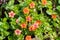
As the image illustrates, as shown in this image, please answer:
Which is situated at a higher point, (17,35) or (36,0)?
(36,0)

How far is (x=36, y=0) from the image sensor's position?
340 centimetres

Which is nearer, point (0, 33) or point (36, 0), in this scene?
point (0, 33)

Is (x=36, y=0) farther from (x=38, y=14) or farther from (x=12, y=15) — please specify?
(x=12, y=15)

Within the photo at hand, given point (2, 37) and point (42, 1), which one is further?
point (42, 1)

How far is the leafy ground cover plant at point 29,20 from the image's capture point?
3.03 metres

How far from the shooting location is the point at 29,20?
3.07m

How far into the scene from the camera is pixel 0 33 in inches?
118

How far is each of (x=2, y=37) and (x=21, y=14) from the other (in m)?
0.39

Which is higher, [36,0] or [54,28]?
[36,0]

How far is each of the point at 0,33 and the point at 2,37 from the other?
0.18 feet

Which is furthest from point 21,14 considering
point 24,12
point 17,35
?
point 17,35

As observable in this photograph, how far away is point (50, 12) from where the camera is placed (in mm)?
3309

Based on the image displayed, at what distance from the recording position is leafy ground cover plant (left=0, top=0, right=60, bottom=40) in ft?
9.94

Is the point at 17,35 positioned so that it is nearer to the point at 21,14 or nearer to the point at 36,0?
the point at 21,14
